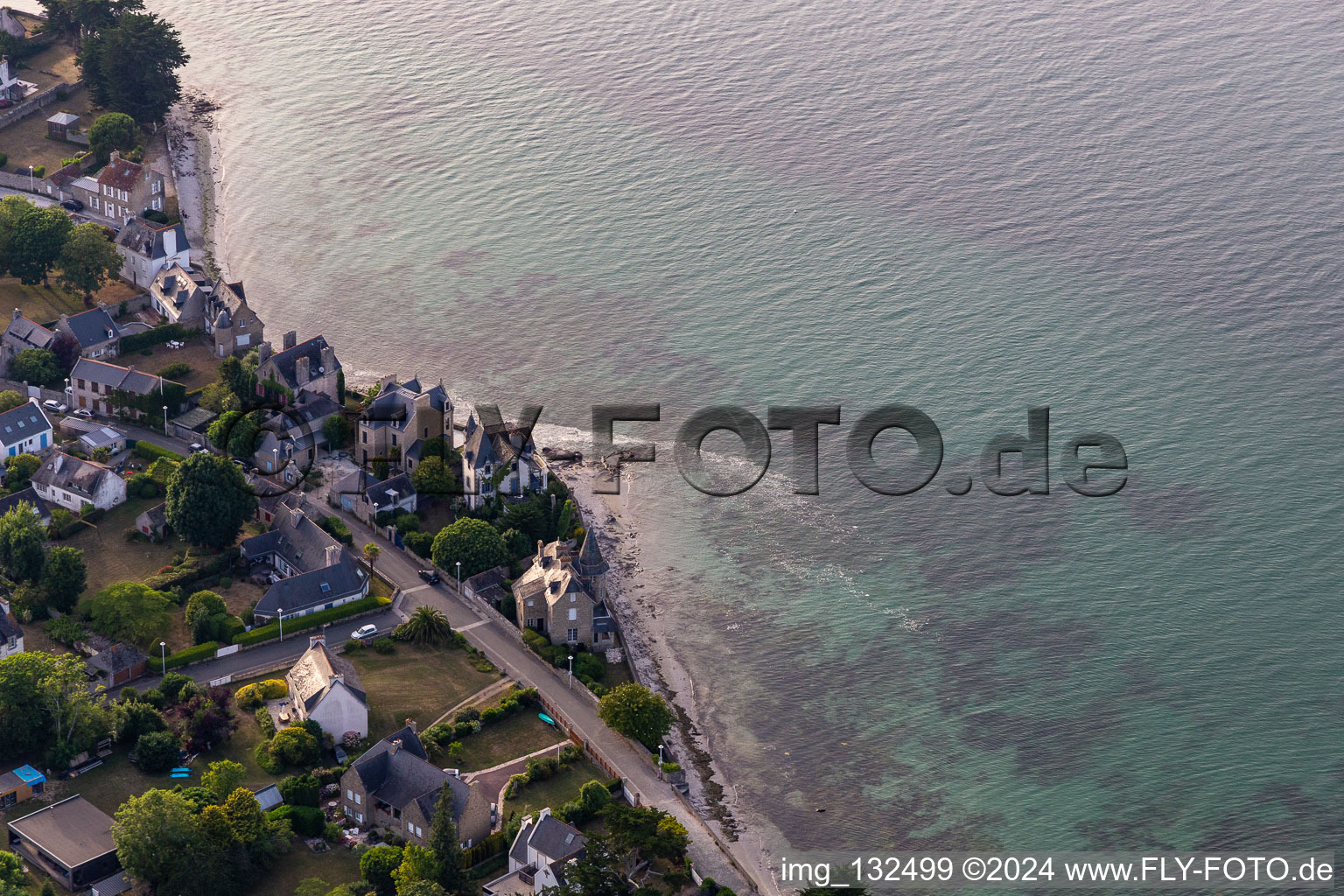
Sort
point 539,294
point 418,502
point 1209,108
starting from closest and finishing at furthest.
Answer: point 418,502, point 539,294, point 1209,108

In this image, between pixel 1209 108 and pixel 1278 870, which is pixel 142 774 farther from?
pixel 1209 108

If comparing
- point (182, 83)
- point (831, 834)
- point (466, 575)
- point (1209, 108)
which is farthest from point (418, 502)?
point (1209, 108)

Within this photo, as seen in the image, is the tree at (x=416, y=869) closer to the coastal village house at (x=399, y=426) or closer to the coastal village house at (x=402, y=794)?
the coastal village house at (x=402, y=794)

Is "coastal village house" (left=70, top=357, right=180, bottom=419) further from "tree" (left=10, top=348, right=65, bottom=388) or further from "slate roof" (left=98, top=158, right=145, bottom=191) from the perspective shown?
"slate roof" (left=98, top=158, right=145, bottom=191)

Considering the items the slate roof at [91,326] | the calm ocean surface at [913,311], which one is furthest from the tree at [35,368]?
the calm ocean surface at [913,311]

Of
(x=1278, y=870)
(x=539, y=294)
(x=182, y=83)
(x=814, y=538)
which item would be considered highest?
(x=182, y=83)

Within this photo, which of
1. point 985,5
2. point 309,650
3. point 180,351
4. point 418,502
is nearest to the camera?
point 309,650
